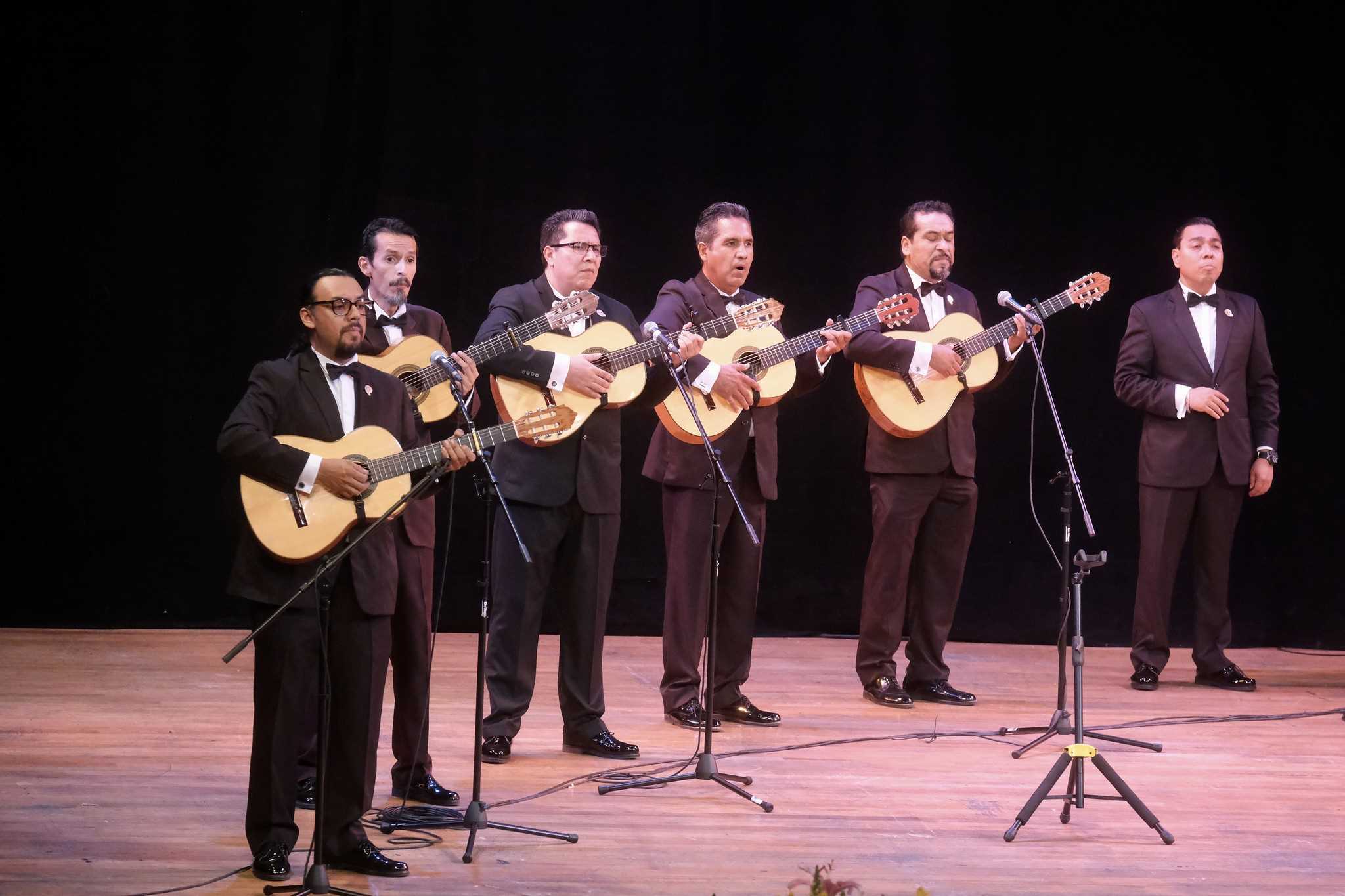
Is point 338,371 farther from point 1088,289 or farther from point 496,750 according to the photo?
point 1088,289

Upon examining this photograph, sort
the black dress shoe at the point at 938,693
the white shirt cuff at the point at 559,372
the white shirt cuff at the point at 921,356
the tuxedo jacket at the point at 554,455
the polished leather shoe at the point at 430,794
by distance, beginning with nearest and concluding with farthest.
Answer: the polished leather shoe at the point at 430,794 → the white shirt cuff at the point at 559,372 → the tuxedo jacket at the point at 554,455 → the white shirt cuff at the point at 921,356 → the black dress shoe at the point at 938,693

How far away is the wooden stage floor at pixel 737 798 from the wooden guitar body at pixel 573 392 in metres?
1.21

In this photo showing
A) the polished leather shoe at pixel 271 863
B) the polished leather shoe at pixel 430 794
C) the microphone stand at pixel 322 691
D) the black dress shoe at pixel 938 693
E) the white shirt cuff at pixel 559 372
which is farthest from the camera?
the black dress shoe at pixel 938 693

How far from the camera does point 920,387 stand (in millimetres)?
6250

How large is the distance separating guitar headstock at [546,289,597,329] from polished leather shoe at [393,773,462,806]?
1.53 metres

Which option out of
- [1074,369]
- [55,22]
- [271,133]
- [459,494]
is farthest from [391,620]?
[1074,369]

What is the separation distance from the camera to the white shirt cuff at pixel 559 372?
5.07m

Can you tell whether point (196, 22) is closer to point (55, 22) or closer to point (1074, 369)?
point (55, 22)

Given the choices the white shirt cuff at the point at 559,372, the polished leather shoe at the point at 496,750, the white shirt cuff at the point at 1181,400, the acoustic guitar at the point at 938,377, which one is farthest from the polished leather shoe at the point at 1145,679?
the white shirt cuff at the point at 559,372

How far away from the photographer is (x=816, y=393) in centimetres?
813

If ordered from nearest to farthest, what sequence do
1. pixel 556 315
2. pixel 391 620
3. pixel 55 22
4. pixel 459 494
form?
pixel 391 620 → pixel 556 315 → pixel 55 22 → pixel 459 494

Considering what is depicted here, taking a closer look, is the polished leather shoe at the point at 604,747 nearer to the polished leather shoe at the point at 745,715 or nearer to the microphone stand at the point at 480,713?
the polished leather shoe at the point at 745,715

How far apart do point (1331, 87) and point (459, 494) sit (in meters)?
5.16

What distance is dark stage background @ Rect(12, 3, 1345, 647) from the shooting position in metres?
7.31
